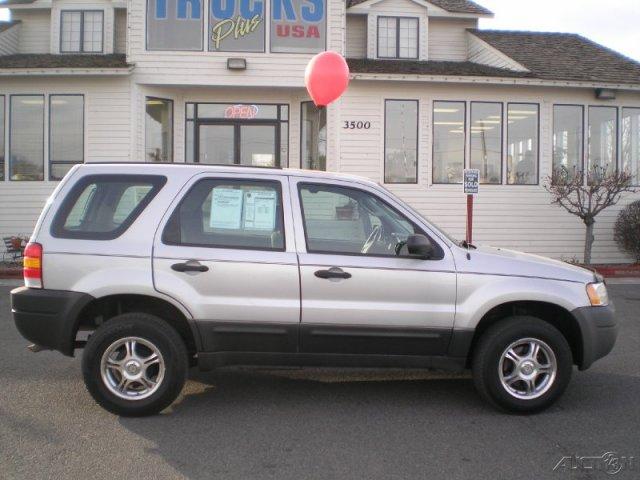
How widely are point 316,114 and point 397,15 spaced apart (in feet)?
11.8

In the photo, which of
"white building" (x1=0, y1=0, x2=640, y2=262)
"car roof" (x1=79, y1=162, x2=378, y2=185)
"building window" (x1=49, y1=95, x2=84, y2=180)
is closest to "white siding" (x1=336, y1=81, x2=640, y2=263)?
"white building" (x1=0, y1=0, x2=640, y2=262)

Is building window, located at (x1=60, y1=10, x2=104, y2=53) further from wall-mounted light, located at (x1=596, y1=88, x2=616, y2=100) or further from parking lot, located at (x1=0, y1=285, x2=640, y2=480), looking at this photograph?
parking lot, located at (x1=0, y1=285, x2=640, y2=480)

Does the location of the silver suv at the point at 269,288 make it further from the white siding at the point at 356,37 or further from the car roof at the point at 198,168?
the white siding at the point at 356,37

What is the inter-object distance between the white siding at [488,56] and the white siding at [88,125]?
8591 millimetres

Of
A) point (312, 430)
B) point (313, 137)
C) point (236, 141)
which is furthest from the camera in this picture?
point (236, 141)

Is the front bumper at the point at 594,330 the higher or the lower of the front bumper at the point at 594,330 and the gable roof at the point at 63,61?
the lower

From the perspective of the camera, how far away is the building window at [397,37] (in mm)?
17188

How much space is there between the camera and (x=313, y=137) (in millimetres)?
16062

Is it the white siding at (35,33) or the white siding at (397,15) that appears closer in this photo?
the white siding at (397,15)

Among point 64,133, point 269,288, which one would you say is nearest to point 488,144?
point 64,133

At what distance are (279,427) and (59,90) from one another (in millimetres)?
12319

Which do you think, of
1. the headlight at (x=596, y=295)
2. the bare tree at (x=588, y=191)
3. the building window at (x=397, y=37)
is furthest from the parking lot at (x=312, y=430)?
the building window at (x=397, y=37)

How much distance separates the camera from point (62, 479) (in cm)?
397

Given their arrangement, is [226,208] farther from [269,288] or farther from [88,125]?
[88,125]
